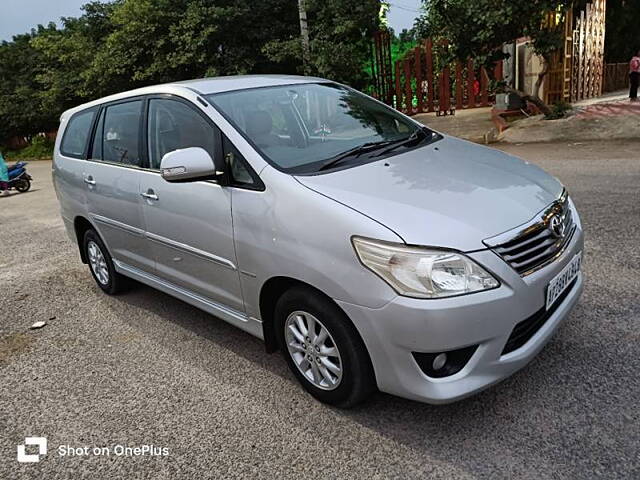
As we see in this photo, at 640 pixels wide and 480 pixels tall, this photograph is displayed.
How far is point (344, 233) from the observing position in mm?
2479

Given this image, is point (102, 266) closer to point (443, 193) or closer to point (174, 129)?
point (174, 129)

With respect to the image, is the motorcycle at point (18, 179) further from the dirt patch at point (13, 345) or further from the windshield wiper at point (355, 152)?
the windshield wiper at point (355, 152)

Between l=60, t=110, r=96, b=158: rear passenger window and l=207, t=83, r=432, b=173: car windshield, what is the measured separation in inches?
73.2

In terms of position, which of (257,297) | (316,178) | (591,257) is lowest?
(591,257)

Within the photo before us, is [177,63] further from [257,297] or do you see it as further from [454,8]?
[257,297]

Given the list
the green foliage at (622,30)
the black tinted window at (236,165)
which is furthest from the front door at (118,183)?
the green foliage at (622,30)

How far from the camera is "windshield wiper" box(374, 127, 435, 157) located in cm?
331

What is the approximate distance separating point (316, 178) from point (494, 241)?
3.11 feet

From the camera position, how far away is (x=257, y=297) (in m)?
3.02

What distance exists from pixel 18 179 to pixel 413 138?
43.3 feet

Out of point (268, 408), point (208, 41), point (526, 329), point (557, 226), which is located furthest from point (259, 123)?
point (208, 41)

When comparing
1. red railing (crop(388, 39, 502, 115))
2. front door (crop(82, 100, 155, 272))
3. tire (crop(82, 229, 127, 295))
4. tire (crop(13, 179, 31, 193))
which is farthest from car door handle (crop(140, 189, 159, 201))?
red railing (crop(388, 39, 502, 115))

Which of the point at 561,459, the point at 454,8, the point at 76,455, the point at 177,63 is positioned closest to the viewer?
the point at 561,459

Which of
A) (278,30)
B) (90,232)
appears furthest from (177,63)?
(90,232)
